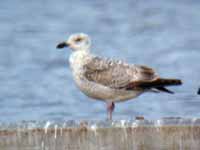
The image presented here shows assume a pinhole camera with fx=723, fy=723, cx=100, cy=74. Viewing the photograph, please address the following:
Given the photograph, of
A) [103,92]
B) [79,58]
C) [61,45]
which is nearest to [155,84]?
[103,92]

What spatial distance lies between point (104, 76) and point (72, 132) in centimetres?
305

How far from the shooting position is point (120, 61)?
1087cm

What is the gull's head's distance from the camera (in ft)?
36.2

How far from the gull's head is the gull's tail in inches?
40.0

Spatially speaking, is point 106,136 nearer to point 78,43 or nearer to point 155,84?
point 155,84

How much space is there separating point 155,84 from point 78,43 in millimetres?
1608

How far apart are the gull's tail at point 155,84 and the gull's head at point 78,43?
1016 mm

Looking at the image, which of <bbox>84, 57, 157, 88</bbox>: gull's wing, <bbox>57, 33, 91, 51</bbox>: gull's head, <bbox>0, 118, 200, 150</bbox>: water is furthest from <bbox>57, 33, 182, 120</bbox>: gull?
<bbox>0, 118, 200, 150</bbox>: water

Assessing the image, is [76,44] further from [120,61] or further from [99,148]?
[99,148]

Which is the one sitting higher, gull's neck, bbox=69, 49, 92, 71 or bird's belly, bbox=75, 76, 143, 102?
gull's neck, bbox=69, 49, 92, 71

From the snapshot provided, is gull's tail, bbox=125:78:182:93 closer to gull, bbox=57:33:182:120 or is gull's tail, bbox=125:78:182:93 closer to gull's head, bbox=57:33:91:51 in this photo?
gull, bbox=57:33:182:120

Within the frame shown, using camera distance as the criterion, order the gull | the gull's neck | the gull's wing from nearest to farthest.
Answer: the gull
the gull's wing
the gull's neck

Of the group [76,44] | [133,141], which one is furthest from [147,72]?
[133,141]

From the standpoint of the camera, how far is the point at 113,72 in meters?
10.7
